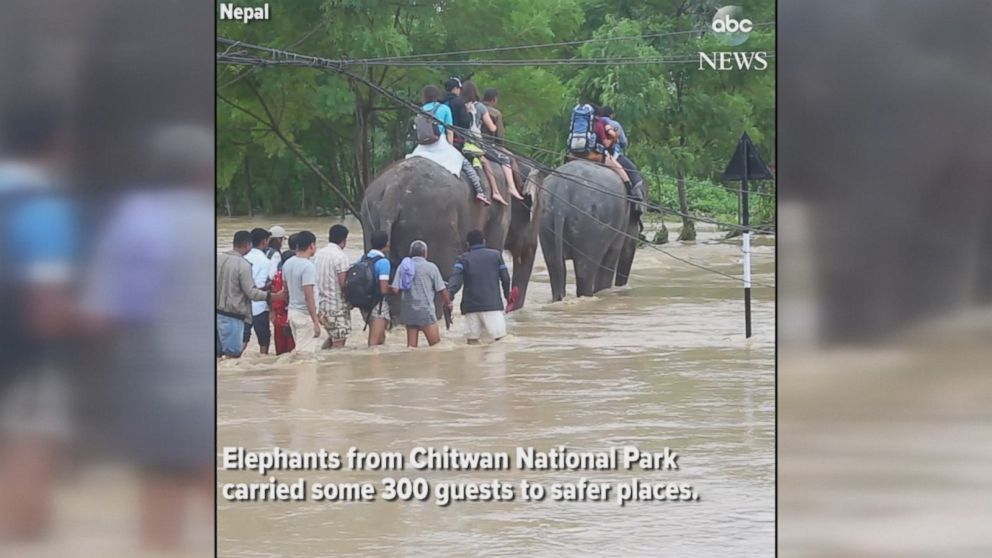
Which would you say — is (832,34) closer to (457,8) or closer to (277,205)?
(457,8)

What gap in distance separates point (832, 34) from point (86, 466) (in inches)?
149

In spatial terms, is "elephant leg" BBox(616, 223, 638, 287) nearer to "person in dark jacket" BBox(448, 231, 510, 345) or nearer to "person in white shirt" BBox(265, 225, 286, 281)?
"person in dark jacket" BBox(448, 231, 510, 345)

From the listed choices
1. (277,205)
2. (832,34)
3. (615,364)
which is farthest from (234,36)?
(832,34)

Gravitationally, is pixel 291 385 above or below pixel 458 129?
below

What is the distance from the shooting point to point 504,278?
6449mm

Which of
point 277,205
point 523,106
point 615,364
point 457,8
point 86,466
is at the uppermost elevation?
point 457,8

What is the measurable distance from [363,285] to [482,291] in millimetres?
542

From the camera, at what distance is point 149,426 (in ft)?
20.2

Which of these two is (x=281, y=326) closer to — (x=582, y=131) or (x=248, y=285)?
(x=248, y=285)

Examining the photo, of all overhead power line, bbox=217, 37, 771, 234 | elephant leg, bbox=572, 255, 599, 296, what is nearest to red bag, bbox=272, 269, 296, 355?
overhead power line, bbox=217, 37, 771, 234

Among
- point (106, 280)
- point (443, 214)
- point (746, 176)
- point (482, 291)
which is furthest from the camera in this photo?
point (443, 214)

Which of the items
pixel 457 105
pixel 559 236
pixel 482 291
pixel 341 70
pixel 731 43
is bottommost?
pixel 482 291

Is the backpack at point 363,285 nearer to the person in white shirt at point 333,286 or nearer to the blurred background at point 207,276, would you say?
the person in white shirt at point 333,286

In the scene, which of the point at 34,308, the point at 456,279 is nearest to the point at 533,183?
the point at 456,279
